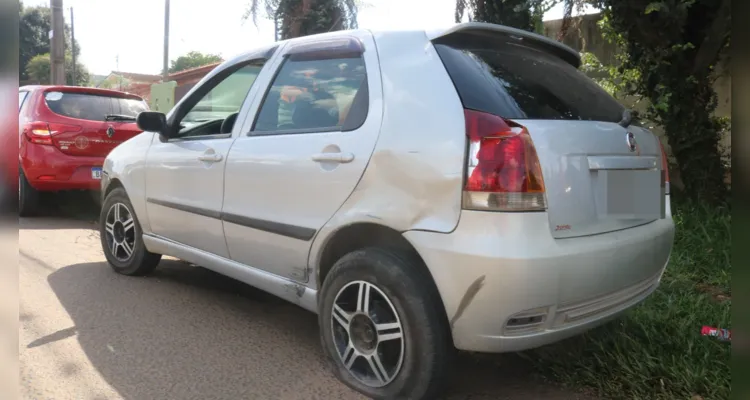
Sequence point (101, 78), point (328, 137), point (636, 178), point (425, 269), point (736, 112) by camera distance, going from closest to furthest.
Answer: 1. point (736, 112)
2. point (425, 269)
3. point (636, 178)
4. point (328, 137)
5. point (101, 78)

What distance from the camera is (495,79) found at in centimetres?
247

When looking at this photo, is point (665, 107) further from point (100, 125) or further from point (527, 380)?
point (100, 125)

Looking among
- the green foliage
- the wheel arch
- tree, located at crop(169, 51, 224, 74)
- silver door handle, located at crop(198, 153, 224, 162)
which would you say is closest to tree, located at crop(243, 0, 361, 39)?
the green foliage

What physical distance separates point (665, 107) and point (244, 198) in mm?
4157

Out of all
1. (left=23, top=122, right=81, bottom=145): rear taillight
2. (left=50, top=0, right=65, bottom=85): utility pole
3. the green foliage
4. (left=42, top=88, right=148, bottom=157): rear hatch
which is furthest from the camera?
(left=50, top=0, right=65, bottom=85): utility pole

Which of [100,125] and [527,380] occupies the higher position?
[100,125]

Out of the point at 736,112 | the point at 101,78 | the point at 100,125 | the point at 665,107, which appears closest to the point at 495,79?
the point at 736,112

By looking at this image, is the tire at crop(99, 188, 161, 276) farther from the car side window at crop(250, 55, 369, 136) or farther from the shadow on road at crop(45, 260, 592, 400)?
the car side window at crop(250, 55, 369, 136)

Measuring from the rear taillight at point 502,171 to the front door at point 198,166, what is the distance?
5.42 ft

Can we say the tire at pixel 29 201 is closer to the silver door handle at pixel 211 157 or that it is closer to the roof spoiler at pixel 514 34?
the silver door handle at pixel 211 157

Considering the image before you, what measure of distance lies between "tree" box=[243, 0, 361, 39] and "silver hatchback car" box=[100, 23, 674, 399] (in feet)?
36.1

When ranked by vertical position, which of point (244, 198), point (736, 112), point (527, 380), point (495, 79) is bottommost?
point (527, 380)

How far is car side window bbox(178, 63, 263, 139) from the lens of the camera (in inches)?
139

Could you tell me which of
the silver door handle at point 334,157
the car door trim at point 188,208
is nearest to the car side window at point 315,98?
the silver door handle at point 334,157
